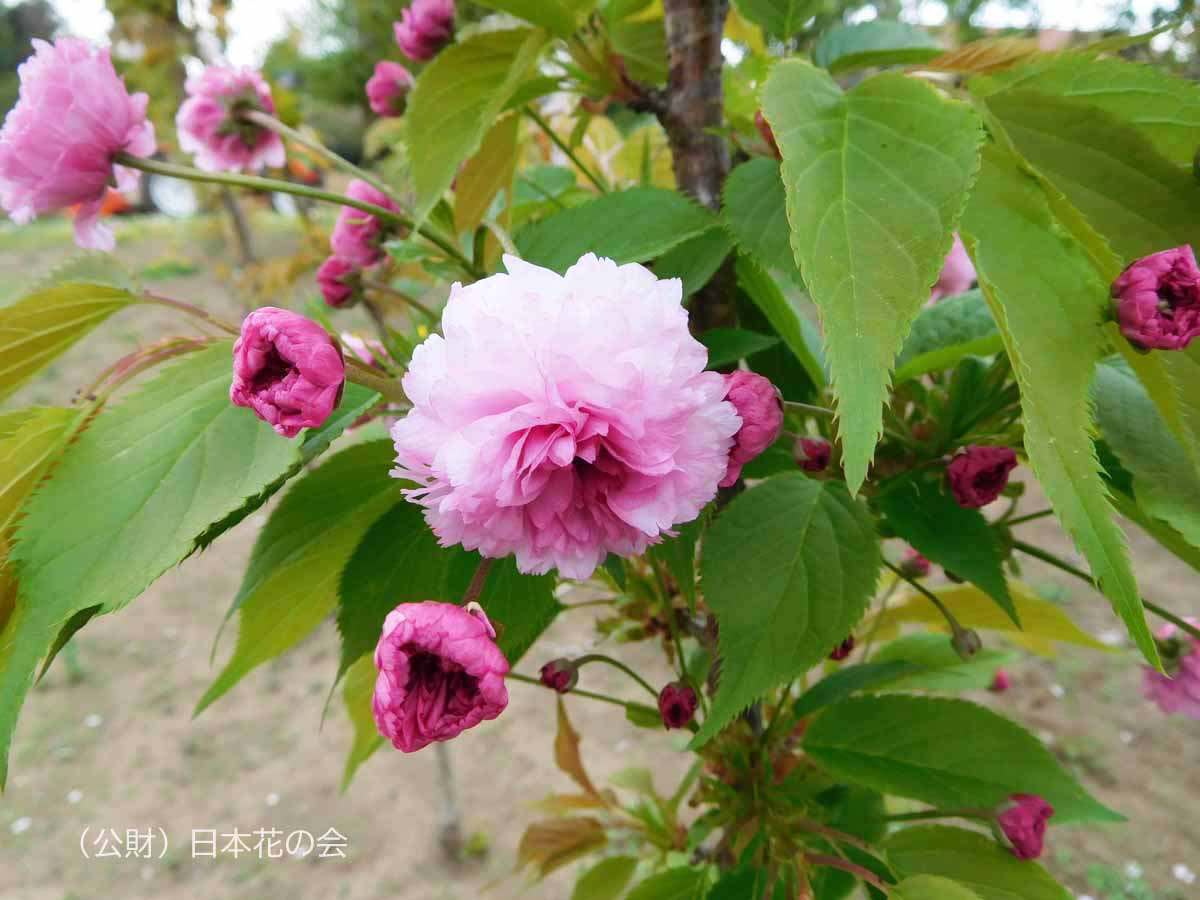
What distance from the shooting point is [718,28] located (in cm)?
40

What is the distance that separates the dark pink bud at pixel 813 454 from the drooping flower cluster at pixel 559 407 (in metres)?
0.12

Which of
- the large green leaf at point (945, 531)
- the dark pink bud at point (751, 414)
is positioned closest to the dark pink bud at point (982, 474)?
the large green leaf at point (945, 531)

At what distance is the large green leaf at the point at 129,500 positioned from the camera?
0.83 ft

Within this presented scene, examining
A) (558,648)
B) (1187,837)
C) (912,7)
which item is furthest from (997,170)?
(912,7)

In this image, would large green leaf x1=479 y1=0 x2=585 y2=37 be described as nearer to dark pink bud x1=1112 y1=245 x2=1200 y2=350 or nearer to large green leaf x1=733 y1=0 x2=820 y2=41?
large green leaf x1=733 y1=0 x2=820 y2=41

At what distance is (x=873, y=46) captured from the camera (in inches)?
16.6

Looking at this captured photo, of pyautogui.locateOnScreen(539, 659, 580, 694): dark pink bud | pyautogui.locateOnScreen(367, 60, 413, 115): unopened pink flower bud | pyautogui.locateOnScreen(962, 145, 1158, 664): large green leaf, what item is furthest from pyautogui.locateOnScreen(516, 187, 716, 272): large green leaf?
pyautogui.locateOnScreen(367, 60, 413, 115): unopened pink flower bud

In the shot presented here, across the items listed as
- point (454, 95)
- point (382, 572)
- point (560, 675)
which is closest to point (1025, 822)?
point (560, 675)

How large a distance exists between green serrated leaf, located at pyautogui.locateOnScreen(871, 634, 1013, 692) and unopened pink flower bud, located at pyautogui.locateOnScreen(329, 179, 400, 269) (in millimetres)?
449

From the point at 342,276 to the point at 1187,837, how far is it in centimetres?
142

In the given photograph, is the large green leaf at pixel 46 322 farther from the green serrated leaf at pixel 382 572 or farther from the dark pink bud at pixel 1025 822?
the dark pink bud at pixel 1025 822

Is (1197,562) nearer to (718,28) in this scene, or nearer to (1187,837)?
(718,28)

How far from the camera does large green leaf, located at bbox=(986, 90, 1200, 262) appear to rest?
0.95ft

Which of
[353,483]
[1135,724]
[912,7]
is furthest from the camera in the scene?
[912,7]
